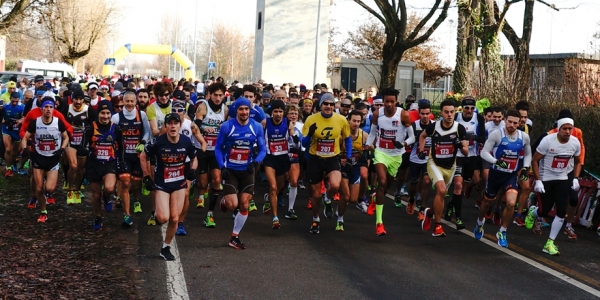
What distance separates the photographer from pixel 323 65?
48.6 m

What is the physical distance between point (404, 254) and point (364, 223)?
8.22ft

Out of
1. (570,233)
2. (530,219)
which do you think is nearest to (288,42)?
(530,219)

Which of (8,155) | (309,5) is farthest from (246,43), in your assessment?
(8,155)

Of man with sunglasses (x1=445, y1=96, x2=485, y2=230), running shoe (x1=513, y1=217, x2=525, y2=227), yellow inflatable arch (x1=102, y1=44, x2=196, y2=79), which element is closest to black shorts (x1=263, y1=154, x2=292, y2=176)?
man with sunglasses (x1=445, y1=96, x2=485, y2=230)

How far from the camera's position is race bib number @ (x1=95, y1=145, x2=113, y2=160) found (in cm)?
1115

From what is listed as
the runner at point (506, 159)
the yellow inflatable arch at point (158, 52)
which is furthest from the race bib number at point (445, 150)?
the yellow inflatable arch at point (158, 52)

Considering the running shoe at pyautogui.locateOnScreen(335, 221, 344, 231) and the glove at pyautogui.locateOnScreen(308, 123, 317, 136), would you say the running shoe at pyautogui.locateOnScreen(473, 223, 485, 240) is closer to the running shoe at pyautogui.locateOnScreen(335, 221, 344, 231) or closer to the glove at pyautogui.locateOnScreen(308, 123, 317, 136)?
the running shoe at pyautogui.locateOnScreen(335, 221, 344, 231)

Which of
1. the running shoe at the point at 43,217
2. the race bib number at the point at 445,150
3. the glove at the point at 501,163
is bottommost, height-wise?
the running shoe at the point at 43,217

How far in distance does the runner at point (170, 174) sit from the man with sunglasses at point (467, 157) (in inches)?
158

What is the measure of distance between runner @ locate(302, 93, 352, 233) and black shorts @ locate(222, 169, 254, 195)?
1.29 m

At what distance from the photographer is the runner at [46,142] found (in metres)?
11.6

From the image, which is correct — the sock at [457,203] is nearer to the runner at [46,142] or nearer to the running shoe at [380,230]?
the running shoe at [380,230]

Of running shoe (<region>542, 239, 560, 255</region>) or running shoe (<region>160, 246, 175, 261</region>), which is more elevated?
running shoe (<region>542, 239, 560, 255</region>)

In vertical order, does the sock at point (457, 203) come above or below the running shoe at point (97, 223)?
above
